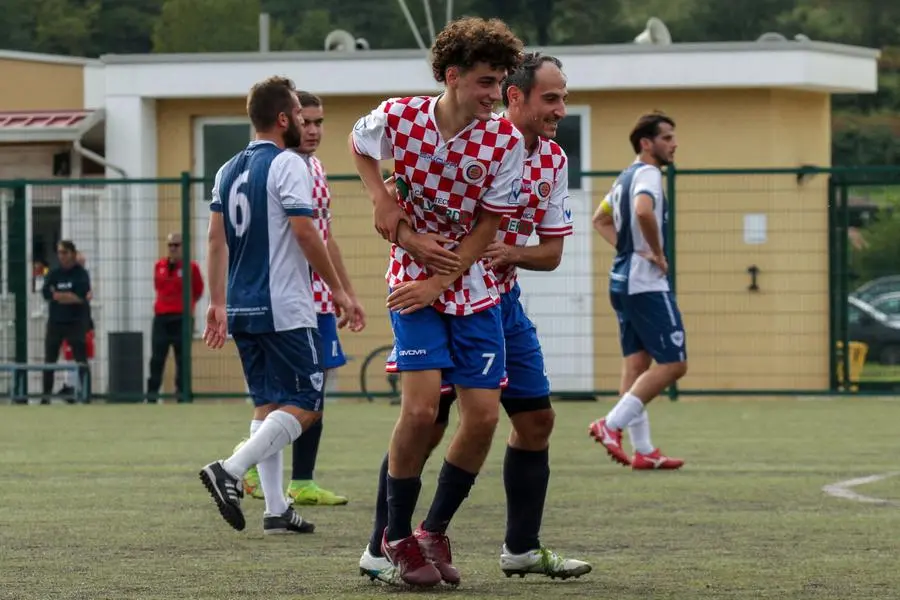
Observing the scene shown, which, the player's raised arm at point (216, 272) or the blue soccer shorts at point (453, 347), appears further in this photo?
the player's raised arm at point (216, 272)

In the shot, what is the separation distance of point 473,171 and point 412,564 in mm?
1282

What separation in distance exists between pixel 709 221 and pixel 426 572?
14.1 metres

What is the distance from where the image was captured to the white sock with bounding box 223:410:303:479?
7.85 metres

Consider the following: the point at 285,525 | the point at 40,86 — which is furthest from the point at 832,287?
the point at 285,525

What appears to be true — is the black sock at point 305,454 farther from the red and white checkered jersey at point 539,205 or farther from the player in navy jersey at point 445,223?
the player in navy jersey at point 445,223

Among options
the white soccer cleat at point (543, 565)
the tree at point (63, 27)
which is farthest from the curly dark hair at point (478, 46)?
the tree at point (63, 27)

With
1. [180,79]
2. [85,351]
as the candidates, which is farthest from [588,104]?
[85,351]

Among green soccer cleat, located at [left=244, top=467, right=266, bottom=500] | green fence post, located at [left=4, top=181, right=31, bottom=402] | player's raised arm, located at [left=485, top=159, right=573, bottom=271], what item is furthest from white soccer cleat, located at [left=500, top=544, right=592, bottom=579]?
green fence post, located at [left=4, top=181, right=31, bottom=402]

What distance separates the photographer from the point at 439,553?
6512mm

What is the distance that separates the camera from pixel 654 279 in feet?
38.7

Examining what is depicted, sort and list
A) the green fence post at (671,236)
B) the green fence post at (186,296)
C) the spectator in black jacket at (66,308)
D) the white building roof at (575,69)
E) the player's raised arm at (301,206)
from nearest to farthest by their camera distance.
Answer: the player's raised arm at (301,206) → the green fence post at (671,236) → the green fence post at (186,296) → the spectator in black jacket at (66,308) → the white building roof at (575,69)

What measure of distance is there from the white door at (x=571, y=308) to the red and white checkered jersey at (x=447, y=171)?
13886mm

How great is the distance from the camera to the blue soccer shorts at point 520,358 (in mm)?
6652

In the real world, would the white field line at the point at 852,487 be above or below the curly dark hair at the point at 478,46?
below
